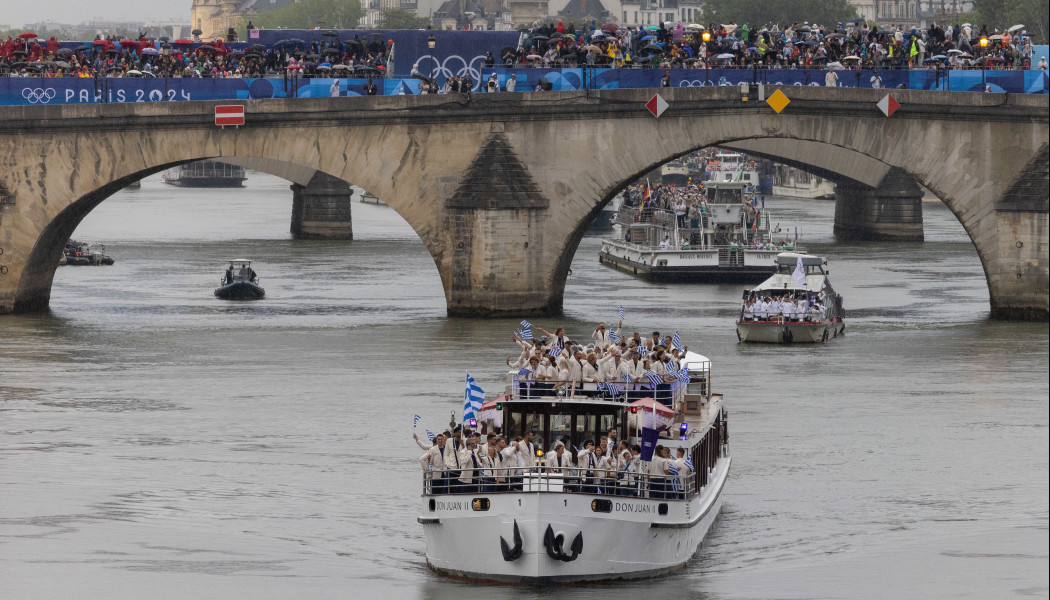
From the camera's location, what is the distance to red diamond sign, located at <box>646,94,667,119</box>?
225 ft

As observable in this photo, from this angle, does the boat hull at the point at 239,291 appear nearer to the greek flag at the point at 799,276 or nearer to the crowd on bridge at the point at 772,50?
→ the crowd on bridge at the point at 772,50

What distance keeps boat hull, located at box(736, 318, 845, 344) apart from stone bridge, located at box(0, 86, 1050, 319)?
7410 millimetres

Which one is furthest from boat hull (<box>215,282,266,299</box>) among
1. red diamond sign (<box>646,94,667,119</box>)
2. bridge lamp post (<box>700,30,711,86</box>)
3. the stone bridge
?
bridge lamp post (<box>700,30,711,86</box>)

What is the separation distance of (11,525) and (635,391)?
42.8ft

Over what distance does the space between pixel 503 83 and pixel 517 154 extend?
299 centimetres

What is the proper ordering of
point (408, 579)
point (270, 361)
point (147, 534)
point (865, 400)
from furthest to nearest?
point (270, 361)
point (865, 400)
point (147, 534)
point (408, 579)

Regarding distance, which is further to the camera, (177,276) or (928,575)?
(177,276)

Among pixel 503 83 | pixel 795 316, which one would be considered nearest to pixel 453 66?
pixel 503 83

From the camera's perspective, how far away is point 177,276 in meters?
90.9

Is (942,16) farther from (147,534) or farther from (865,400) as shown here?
(147,534)

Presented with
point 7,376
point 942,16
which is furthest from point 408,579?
point 942,16

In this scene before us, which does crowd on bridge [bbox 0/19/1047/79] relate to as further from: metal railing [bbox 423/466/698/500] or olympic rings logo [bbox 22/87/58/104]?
metal railing [bbox 423/466/698/500]

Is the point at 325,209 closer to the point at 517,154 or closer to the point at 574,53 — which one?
the point at 574,53

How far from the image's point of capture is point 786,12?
604ft
